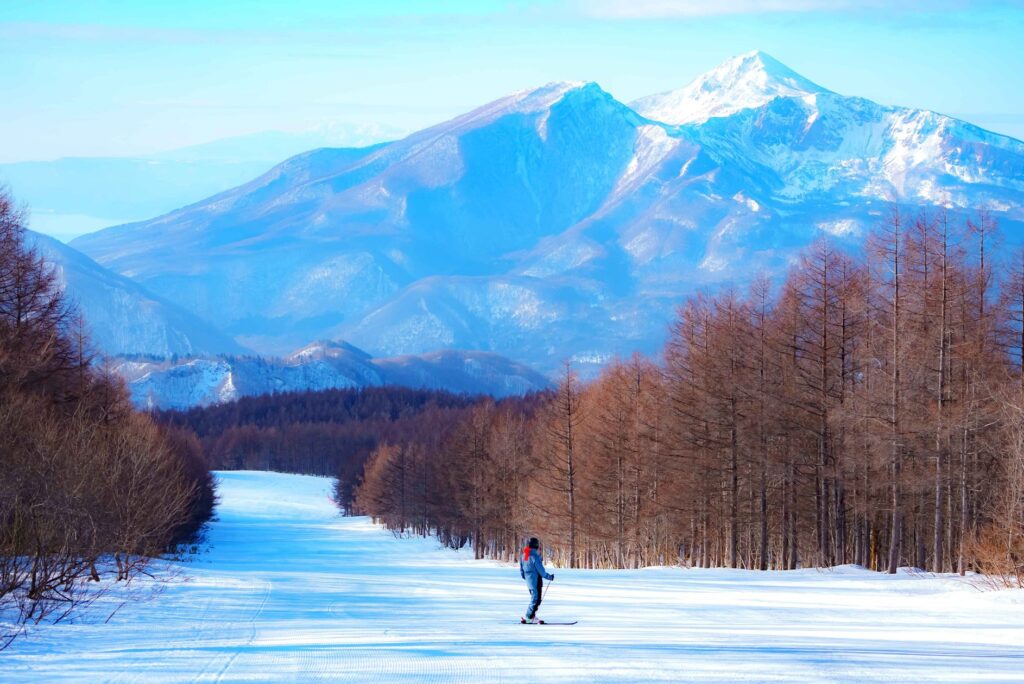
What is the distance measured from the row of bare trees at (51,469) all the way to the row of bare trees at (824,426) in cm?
1937

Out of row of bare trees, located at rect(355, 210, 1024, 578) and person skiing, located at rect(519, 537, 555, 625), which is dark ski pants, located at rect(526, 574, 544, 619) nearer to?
person skiing, located at rect(519, 537, 555, 625)

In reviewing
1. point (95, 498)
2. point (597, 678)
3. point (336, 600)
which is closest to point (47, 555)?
point (95, 498)

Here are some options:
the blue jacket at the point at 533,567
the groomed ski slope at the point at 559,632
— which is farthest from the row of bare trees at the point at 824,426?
the blue jacket at the point at 533,567

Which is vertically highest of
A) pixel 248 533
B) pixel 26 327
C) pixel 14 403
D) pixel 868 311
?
pixel 868 311

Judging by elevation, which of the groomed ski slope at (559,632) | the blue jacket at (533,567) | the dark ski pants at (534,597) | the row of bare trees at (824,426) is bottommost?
the groomed ski slope at (559,632)

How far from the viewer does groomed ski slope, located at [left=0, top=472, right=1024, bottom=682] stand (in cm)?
1608

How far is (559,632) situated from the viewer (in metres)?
20.6

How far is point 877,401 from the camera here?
3747cm

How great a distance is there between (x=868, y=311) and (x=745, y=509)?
35.1 ft

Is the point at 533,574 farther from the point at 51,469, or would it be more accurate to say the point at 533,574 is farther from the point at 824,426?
the point at 824,426

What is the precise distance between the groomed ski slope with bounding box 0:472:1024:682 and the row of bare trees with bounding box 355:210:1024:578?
4.46 meters

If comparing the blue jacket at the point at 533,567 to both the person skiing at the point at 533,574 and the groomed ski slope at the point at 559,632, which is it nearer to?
the person skiing at the point at 533,574

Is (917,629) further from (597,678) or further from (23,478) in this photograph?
(23,478)

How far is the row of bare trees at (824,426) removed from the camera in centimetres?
3681
